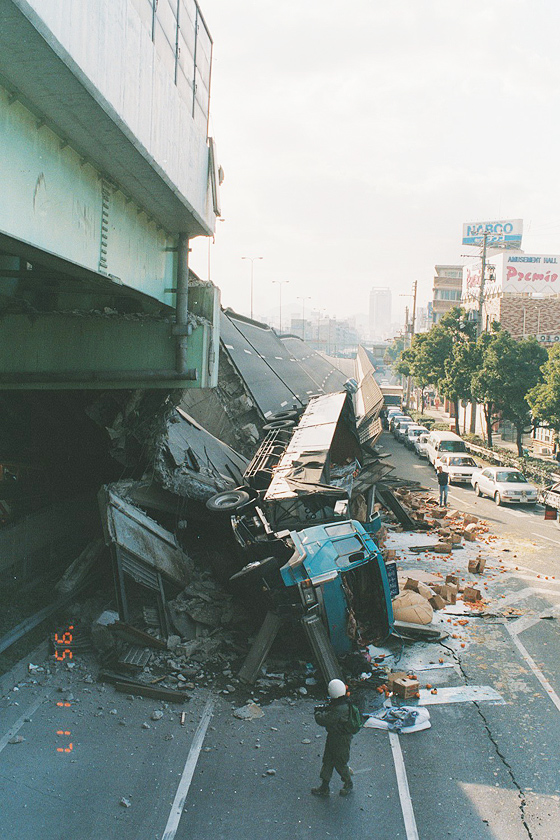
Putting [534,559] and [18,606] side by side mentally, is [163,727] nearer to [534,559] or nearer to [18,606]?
[18,606]

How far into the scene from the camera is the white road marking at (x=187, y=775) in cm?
661

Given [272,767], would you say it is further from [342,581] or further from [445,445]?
[445,445]

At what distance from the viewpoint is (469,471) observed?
28.0 m

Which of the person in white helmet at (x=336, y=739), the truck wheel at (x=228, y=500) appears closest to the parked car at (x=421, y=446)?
the truck wheel at (x=228, y=500)

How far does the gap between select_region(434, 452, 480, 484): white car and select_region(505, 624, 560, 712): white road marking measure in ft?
53.0

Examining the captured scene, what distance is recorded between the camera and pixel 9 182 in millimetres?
5910

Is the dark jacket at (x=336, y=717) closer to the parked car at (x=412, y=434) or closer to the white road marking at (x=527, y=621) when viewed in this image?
the white road marking at (x=527, y=621)

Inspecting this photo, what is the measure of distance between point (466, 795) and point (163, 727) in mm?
3595

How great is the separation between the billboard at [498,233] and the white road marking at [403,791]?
314 feet

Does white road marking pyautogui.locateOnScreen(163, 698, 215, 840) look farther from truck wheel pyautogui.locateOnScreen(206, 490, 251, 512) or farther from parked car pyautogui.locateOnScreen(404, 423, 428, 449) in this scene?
parked car pyautogui.locateOnScreen(404, 423, 428, 449)

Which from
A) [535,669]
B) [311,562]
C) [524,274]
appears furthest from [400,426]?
[311,562]

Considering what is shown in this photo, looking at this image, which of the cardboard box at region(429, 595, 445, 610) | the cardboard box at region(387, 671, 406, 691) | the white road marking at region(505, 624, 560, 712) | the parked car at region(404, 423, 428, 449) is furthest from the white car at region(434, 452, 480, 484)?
the cardboard box at region(387, 671, 406, 691)

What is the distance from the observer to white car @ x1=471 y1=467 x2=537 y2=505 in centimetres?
2352

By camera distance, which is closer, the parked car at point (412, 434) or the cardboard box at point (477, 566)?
the cardboard box at point (477, 566)
